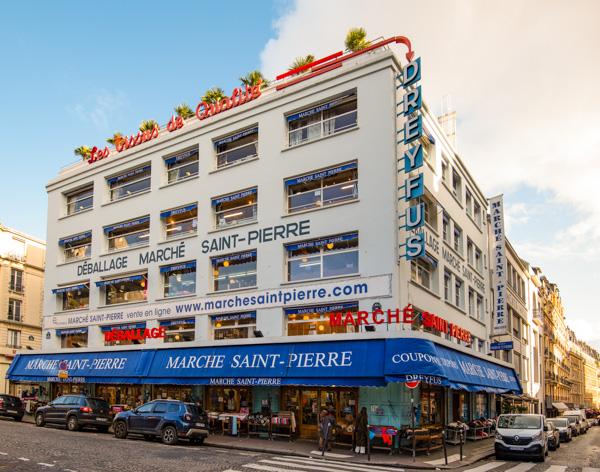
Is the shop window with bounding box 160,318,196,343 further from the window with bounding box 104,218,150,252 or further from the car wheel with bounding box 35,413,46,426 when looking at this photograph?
the car wheel with bounding box 35,413,46,426

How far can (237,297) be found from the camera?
25.3 metres

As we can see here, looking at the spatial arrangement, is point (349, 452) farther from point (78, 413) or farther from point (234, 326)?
point (78, 413)

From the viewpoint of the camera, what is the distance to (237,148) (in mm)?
27812

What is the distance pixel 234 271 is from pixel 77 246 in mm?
13655

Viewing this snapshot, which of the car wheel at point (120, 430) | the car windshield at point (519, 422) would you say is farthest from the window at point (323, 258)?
the car wheel at point (120, 430)

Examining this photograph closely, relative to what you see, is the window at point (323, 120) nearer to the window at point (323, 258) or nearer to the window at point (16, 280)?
the window at point (323, 258)

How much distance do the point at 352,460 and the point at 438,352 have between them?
532 centimetres

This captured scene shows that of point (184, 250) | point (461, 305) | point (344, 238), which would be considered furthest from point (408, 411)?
point (184, 250)

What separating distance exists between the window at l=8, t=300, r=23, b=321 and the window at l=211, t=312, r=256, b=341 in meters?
31.5

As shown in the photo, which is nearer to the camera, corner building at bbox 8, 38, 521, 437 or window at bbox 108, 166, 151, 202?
corner building at bbox 8, 38, 521, 437

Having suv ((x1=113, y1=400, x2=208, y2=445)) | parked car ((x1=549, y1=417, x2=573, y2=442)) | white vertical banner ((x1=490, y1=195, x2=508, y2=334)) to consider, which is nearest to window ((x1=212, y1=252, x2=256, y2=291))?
suv ((x1=113, y1=400, x2=208, y2=445))

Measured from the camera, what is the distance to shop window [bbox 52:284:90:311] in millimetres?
32638

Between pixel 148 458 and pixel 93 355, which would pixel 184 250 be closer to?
pixel 93 355

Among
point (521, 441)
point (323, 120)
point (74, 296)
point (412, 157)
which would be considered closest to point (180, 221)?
point (74, 296)
